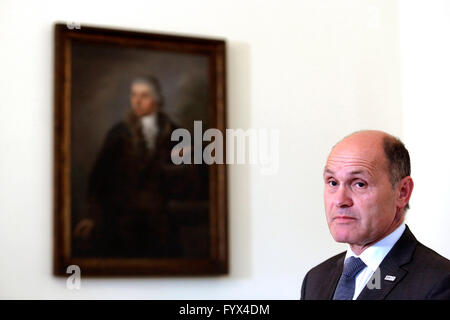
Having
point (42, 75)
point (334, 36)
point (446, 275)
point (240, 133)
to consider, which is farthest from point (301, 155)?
point (446, 275)

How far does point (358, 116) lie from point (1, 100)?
10.4 ft

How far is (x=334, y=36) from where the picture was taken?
7379 mm

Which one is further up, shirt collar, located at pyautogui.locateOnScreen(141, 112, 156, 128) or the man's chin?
shirt collar, located at pyautogui.locateOnScreen(141, 112, 156, 128)

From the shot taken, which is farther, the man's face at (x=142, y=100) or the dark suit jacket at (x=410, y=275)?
the man's face at (x=142, y=100)

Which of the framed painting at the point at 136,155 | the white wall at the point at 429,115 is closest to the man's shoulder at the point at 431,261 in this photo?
the white wall at the point at 429,115

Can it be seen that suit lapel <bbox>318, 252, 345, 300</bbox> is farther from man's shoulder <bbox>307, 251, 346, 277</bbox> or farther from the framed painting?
the framed painting

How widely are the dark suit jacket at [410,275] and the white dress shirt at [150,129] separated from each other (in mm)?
2451

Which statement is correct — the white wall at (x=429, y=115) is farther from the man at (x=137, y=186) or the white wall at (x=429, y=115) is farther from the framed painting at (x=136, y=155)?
the man at (x=137, y=186)

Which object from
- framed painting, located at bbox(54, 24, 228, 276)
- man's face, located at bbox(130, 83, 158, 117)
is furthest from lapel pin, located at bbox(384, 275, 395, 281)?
man's face, located at bbox(130, 83, 158, 117)

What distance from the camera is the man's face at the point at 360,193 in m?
4.39

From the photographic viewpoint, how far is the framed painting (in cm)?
624

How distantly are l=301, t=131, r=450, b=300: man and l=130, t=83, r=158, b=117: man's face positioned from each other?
93.7 inches
